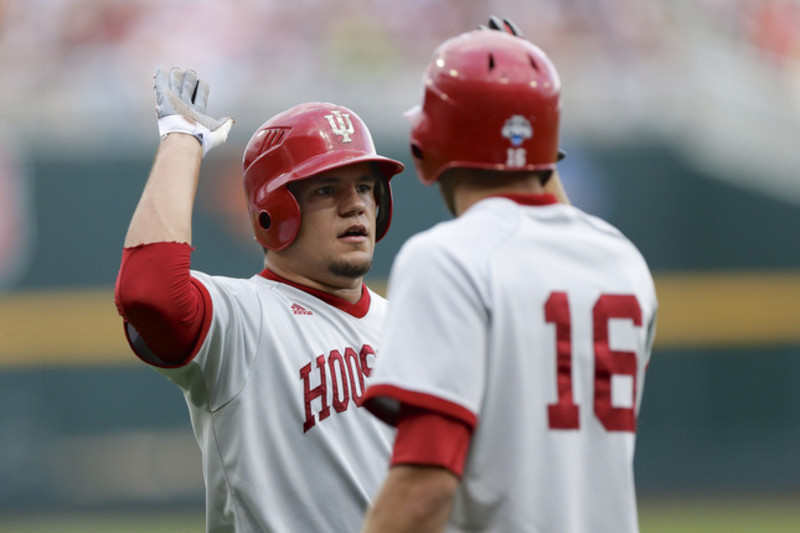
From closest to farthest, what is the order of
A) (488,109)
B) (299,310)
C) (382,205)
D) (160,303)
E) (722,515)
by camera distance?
(488,109), (160,303), (299,310), (382,205), (722,515)

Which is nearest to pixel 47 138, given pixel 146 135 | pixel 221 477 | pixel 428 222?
pixel 146 135

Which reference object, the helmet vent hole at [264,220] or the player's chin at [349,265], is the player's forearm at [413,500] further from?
the helmet vent hole at [264,220]

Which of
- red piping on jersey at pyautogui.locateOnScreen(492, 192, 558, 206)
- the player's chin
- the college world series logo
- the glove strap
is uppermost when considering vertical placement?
the glove strap

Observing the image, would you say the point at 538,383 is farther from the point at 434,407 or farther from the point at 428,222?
the point at 428,222

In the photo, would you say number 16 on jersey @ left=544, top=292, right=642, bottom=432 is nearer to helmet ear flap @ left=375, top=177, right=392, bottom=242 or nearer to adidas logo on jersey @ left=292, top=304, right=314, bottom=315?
adidas logo on jersey @ left=292, top=304, right=314, bottom=315

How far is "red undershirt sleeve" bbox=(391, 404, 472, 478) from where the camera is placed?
2180mm

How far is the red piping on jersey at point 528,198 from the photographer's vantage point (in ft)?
8.05

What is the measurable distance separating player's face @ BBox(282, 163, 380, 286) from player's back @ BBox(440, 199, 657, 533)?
1141 mm

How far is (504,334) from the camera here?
228cm

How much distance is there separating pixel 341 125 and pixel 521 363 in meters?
1.52

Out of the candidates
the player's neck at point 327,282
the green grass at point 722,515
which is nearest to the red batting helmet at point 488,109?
the player's neck at point 327,282

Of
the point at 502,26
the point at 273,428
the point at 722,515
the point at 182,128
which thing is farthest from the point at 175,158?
the point at 722,515

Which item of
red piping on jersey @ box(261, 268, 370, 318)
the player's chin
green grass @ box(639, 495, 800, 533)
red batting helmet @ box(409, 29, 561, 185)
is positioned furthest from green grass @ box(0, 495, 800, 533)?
red batting helmet @ box(409, 29, 561, 185)

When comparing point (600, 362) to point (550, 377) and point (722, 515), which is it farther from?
point (722, 515)
